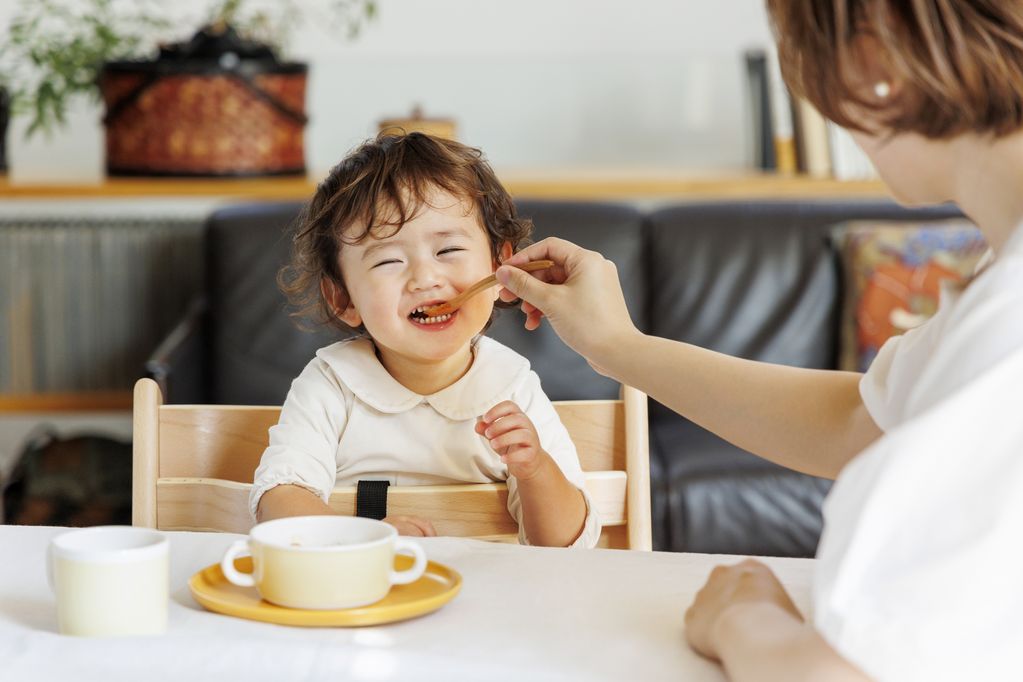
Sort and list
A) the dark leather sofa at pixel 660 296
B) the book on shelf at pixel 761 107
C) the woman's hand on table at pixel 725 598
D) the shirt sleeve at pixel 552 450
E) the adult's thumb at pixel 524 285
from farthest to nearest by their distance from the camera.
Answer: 1. the book on shelf at pixel 761 107
2. the dark leather sofa at pixel 660 296
3. the shirt sleeve at pixel 552 450
4. the adult's thumb at pixel 524 285
5. the woman's hand on table at pixel 725 598

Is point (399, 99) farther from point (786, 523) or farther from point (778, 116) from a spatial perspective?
point (786, 523)

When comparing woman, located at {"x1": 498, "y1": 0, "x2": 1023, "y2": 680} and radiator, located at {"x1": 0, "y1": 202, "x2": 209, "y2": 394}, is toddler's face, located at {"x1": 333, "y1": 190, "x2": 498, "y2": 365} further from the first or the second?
radiator, located at {"x1": 0, "y1": 202, "x2": 209, "y2": 394}

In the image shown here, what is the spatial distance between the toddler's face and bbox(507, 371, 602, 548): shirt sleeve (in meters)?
0.08

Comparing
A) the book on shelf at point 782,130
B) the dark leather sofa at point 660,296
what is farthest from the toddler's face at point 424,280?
the book on shelf at point 782,130

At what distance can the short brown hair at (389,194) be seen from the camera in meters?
1.20

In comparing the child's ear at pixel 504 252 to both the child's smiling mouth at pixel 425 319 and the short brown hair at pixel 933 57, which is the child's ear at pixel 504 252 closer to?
the child's smiling mouth at pixel 425 319

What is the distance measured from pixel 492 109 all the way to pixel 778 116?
627 millimetres

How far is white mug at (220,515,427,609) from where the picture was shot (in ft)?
2.44

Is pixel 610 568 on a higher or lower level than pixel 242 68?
lower

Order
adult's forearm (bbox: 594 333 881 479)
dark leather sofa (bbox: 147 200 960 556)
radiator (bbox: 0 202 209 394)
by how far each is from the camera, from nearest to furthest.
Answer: adult's forearm (bbox: 594 333 881 479) → dark leather sofa (bbox: 147 200 960 556) → radiator (bbox: 0 202 209 394)

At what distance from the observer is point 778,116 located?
2.71 m

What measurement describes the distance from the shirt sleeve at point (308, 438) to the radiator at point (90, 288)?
4.82ft

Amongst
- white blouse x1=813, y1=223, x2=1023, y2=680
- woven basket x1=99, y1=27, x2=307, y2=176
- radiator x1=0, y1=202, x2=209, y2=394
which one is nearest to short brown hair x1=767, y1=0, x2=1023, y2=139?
white blouse x1=813, y1=223, x2=1023, y2=680

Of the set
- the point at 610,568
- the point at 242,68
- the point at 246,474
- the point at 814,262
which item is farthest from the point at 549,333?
the point at 610,568
